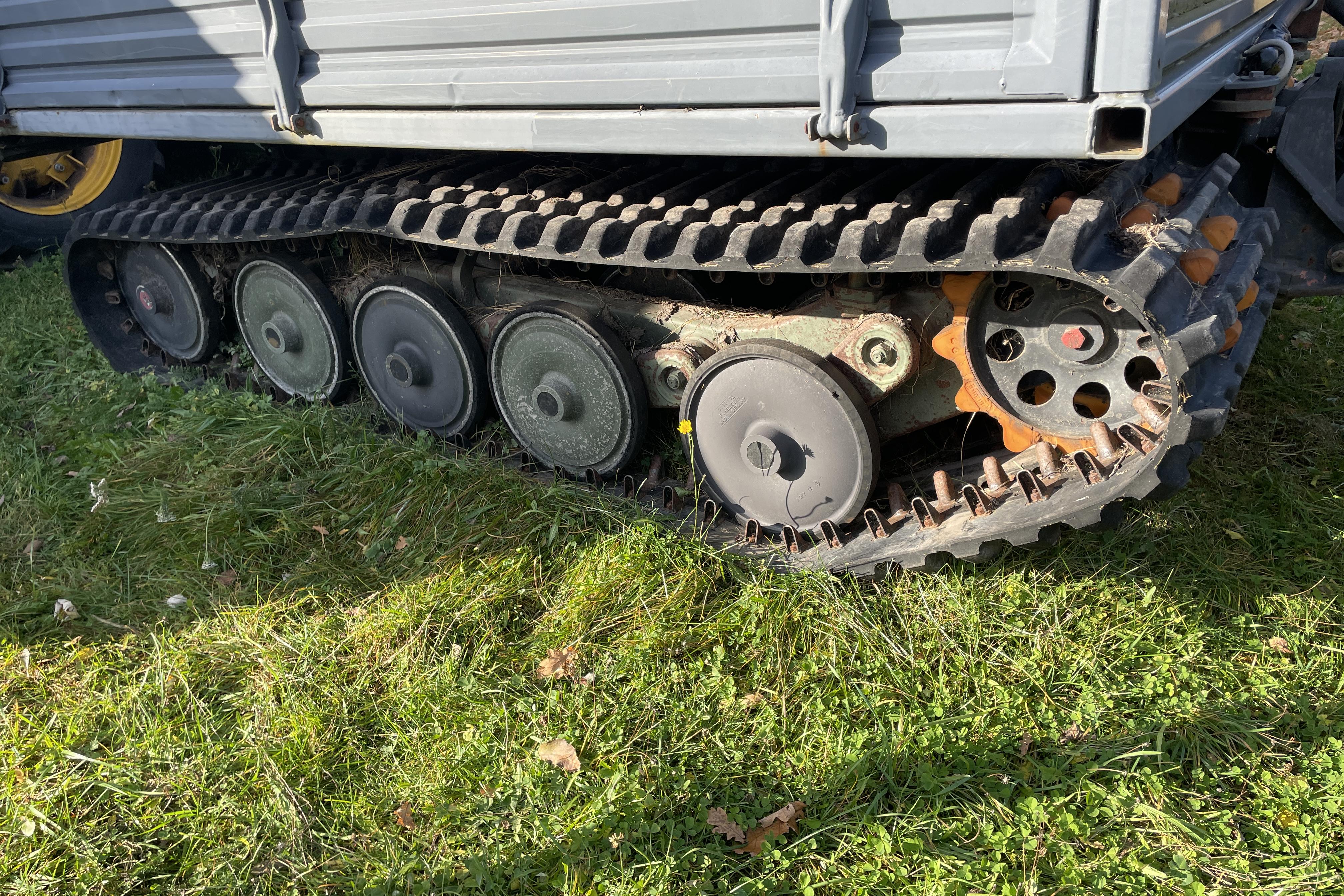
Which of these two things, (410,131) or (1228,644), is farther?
(410,131)

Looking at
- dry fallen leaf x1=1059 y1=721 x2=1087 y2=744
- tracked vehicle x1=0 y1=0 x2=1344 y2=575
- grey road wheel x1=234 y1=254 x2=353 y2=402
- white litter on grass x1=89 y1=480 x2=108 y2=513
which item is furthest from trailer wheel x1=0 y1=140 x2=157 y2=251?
dry fallen leaf x1=1059 y1=721 x2=1087 y2=744

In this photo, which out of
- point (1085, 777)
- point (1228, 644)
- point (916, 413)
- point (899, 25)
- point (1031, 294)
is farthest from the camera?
point (916, 413)

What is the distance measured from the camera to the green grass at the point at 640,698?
8.46ft

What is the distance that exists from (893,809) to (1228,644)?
1276 mm

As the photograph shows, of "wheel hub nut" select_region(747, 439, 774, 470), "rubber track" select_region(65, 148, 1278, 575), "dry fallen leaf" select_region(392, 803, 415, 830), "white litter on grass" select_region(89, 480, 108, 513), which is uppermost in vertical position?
"rubber track" select_region(65, 148, 1278, 575)

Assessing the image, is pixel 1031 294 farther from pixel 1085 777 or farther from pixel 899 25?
pixel 1085 777

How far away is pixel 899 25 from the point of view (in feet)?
7.93

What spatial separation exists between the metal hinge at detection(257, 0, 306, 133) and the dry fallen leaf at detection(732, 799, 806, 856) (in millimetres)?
2996

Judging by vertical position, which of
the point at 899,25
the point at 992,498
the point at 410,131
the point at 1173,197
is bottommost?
the point at 992,498

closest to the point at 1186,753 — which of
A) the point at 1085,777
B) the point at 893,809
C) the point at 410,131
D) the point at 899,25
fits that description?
the point at 1085,777

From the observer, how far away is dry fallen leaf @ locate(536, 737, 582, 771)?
285 centimetres

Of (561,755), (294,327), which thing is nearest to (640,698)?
(561,755)

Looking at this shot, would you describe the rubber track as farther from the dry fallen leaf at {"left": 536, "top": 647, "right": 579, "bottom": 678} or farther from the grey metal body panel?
the dry fallen leaf at {"left": 536, "top": 647, "right": 579, "bottom": 678}

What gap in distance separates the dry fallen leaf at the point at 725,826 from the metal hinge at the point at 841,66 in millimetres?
1829
